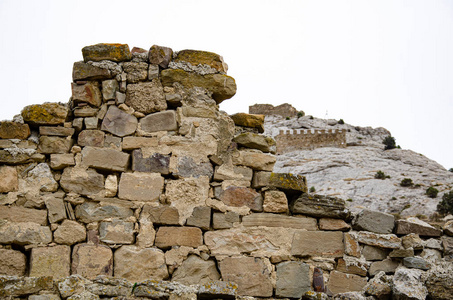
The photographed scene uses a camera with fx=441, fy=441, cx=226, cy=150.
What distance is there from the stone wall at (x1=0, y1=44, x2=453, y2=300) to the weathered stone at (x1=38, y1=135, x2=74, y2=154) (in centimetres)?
1

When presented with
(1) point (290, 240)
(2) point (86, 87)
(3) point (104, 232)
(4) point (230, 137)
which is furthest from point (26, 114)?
(1) point (290, 240)

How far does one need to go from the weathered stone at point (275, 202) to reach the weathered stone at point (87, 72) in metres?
1.92

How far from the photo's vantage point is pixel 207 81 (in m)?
4.43

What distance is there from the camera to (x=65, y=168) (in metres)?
3.94

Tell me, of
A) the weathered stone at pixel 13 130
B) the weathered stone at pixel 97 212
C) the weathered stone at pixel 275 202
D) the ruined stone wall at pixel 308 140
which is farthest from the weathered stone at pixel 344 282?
the ruined stone wall at pixel 308 140

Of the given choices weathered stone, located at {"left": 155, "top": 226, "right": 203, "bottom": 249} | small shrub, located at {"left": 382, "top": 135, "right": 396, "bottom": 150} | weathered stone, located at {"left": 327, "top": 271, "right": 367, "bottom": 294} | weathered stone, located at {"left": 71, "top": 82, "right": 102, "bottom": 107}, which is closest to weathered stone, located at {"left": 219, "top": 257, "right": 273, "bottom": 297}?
weathered stone, located at {"left": 155, "top": 226, "right": 203, "bottom": 249}

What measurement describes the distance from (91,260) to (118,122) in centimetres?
127

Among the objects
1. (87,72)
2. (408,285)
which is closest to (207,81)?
(87,72)

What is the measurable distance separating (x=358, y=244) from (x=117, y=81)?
9.33ft

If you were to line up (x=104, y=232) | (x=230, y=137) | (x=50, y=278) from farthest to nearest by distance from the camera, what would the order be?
(x=230, y=137) → (x=104, y=232) → (x=50, y=278)

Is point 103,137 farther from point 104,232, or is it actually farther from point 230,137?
point 230,137

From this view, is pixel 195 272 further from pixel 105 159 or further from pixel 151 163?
pixel 105 159

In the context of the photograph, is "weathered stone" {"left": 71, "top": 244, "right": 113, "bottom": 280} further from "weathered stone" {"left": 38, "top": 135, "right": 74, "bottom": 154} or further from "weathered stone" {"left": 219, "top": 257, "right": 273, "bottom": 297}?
"weathered stone" {"left": 219, "top": 257, "right": 273, "bottom": 297}

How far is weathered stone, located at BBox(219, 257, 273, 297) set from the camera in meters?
3.97
